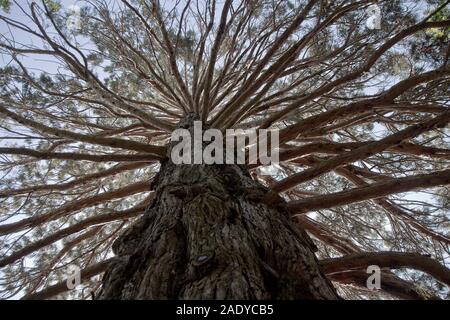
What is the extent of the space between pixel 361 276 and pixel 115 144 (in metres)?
1.80

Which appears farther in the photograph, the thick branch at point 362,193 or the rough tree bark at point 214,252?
the thick branch at point 362,193

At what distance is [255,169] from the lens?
4.04 meters

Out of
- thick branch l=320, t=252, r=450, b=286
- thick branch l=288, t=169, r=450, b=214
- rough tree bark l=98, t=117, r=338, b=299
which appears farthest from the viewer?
thick branch l=288, t=169, r=450, b=214

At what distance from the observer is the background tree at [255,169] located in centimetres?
144

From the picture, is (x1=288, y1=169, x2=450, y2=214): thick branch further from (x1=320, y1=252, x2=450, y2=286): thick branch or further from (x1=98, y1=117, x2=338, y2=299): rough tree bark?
(x1=320, y1=252, x2=450, y2=286): thick branch

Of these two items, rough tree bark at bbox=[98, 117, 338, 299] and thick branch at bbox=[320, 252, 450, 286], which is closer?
rough tree bark at bbox=[98, 117, 338, 299]

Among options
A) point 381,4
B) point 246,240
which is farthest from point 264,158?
point 381,4

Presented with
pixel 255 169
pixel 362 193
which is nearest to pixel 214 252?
pixel 362 193

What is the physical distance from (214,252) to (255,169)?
2788 millimetres

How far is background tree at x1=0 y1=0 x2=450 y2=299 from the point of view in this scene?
1442 mm

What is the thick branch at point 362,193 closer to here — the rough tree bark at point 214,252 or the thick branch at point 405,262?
the rough tree bark at point 214,252

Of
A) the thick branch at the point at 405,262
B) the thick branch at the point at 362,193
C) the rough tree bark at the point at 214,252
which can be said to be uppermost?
the thick branch at the point at 362,193

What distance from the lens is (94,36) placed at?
494 cm
